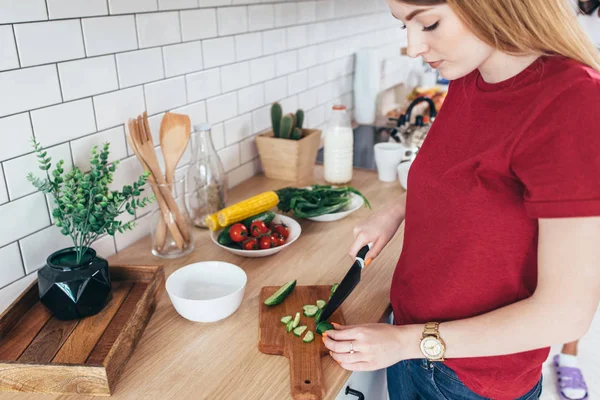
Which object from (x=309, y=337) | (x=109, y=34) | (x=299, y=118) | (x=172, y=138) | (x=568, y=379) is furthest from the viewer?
(x=568, y=379)

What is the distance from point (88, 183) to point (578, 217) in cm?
80

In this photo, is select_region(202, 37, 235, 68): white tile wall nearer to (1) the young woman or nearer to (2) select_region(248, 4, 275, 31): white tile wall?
(2) select_region(248, 4, 275, 31): white tile wall

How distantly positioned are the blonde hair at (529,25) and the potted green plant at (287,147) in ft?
3.29

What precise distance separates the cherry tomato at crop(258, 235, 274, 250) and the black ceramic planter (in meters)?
0.38

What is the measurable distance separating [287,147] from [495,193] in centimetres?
100

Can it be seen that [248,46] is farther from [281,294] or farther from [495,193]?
[495,193]

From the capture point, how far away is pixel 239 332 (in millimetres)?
979

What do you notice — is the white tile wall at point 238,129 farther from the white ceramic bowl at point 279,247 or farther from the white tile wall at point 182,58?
the white ceramic bowl at point 279,247

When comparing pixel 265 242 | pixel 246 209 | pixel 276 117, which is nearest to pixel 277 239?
pixel 265 242

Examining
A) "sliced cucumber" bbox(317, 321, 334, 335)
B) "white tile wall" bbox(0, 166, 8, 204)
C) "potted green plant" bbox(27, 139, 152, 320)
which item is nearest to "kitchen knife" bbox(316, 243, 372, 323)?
"sliced cucumber" bbox(317, 321, 334, 335)

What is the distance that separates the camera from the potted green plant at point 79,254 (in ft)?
3.06

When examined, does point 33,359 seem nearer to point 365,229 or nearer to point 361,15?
point 365,229

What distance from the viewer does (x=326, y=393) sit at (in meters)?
0.82

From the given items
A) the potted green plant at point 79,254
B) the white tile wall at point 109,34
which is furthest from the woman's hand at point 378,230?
the white tile wall at point 109,34
